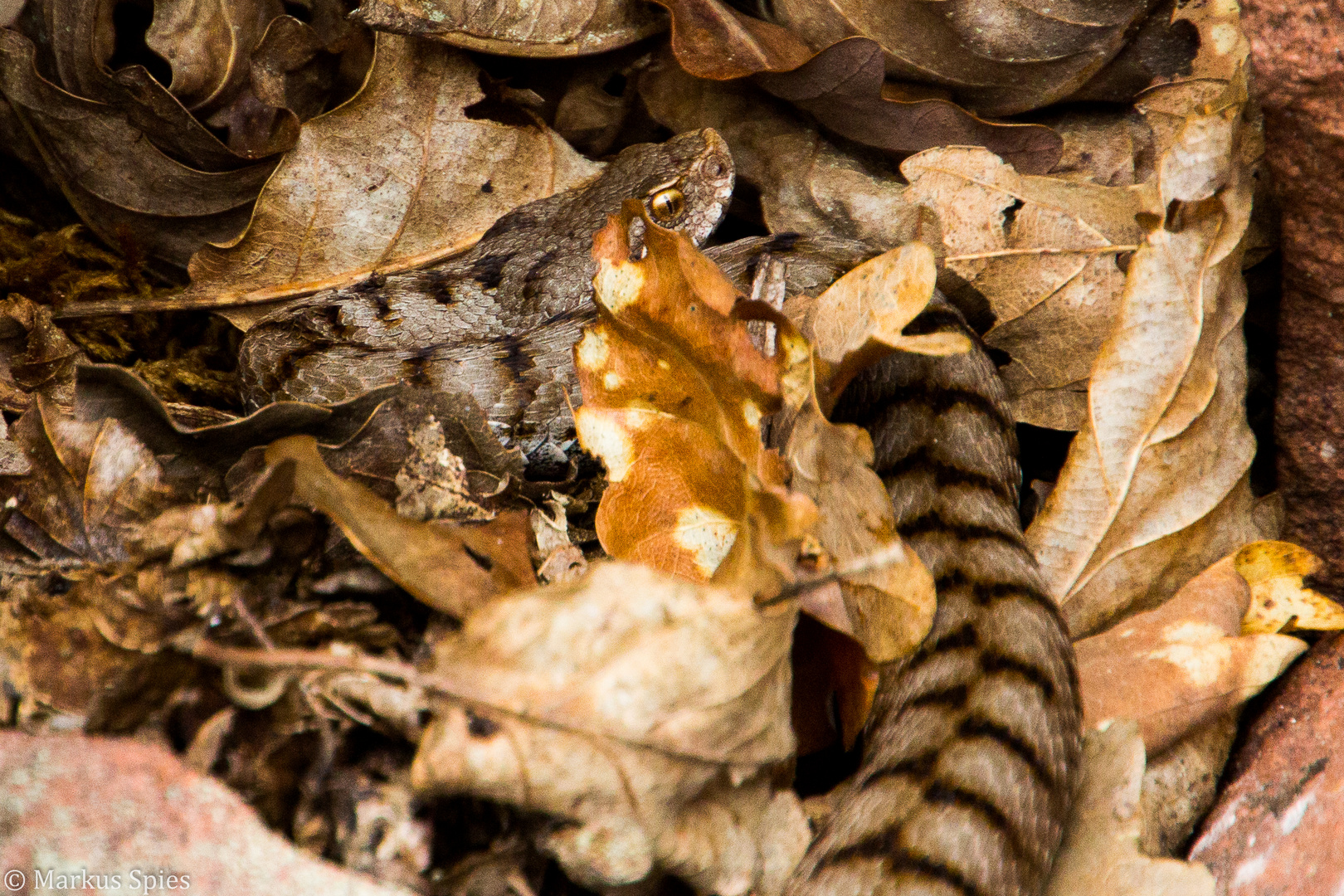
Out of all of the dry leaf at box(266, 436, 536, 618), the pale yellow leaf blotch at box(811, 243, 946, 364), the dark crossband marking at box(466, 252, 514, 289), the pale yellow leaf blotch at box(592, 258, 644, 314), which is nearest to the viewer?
the dry leaf at box(266, 436, 536, 618)

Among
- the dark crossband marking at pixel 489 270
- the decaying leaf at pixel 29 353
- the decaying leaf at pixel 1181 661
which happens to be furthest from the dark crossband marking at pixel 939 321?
the decaying leaf at pixel 29 353

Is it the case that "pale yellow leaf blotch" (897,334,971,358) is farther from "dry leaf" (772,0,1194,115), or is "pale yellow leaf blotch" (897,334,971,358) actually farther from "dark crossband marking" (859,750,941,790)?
"dry leaf" (772,0,1194,115)

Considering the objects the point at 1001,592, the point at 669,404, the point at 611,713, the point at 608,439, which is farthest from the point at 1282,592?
the point at 611,713

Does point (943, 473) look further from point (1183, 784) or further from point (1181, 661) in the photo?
point (1183, 784)

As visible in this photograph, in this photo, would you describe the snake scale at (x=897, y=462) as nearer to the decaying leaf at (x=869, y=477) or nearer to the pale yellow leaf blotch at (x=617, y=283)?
the decaying leaf at (x=869, y=477)

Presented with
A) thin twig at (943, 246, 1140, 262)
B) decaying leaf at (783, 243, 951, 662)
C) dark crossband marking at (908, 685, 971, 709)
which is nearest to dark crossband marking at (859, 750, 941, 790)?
dark crossband marking at (908, 685, 971, 709)

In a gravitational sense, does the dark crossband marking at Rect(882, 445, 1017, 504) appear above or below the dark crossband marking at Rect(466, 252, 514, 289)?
below
